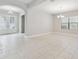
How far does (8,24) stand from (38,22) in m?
5.37

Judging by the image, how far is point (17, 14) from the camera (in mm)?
14031

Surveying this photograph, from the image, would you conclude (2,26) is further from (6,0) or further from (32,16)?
(6,0)

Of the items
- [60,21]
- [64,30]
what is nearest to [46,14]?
[60,21]

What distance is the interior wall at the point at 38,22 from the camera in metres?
8.92

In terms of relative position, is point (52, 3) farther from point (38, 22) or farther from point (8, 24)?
point (8, 24)

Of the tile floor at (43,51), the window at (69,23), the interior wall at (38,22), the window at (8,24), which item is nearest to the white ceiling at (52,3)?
the interior wall at (38,22)

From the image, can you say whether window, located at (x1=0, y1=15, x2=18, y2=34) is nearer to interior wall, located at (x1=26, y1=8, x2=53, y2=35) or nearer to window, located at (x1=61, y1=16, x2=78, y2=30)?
interior wall, located at (x1=26, y1=8, x2=53, y2=35)

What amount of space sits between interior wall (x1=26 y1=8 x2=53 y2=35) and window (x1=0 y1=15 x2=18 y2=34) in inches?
187

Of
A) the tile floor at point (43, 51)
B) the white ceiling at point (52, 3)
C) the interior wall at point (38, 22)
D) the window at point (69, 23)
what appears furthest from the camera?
the window at point (69, 23)

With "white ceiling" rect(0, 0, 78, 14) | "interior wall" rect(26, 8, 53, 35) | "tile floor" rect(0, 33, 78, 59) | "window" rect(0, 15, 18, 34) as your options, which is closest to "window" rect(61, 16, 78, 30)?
"interior wall" rect(26, 8, 53, 35)

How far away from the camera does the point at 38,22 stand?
35.0 feet

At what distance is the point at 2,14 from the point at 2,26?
5.54ft

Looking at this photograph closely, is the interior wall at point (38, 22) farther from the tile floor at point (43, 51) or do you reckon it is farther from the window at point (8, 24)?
the window at point (8, 24)

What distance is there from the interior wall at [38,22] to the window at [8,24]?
4754mm
